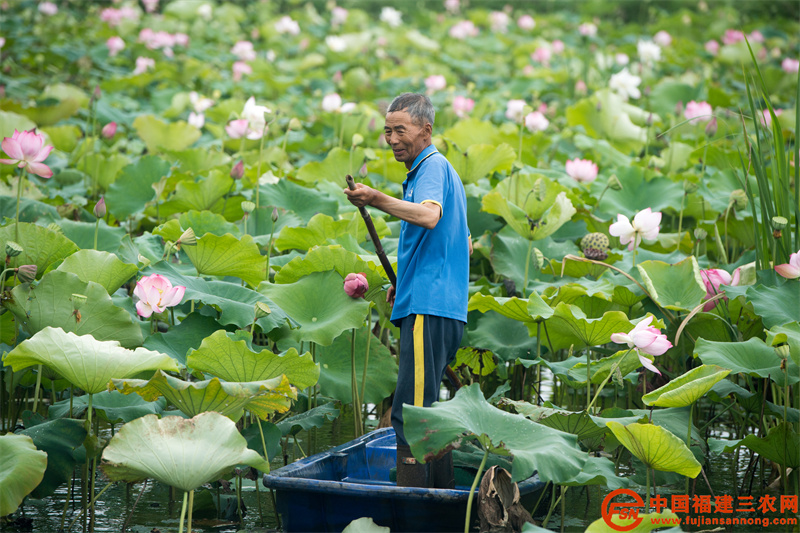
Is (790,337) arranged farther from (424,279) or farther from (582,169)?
(582,169)

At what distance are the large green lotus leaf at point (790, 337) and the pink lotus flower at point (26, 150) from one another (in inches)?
89.1

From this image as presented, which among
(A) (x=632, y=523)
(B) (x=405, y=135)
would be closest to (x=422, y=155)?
(B) (x=405, y=135)

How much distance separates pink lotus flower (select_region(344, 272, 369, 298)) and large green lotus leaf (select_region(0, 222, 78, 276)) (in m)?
0.95

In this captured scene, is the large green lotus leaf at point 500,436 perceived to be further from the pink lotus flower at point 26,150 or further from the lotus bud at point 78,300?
the pink lotus flower at point 26,150

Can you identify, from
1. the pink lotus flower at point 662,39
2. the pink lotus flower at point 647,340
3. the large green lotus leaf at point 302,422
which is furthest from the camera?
the pink lotus flower at point 662,39

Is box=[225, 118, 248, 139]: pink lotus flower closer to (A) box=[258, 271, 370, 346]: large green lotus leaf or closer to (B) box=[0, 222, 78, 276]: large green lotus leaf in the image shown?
(B) box=[0, 222, 78, 276]: large green lotus leaf

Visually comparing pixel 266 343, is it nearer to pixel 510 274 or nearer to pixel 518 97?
pixel 510 274

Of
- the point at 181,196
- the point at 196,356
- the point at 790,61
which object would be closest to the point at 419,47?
the point at 790,61

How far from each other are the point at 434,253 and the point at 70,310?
107 cm

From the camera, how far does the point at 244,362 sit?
1.99m

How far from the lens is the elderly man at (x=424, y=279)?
2.00m

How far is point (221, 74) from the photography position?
7262mm

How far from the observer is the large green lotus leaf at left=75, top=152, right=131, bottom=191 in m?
3.98

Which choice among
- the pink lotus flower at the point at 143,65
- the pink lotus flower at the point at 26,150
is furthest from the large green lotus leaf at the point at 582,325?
the pink lotus flower at the point at 143,65
